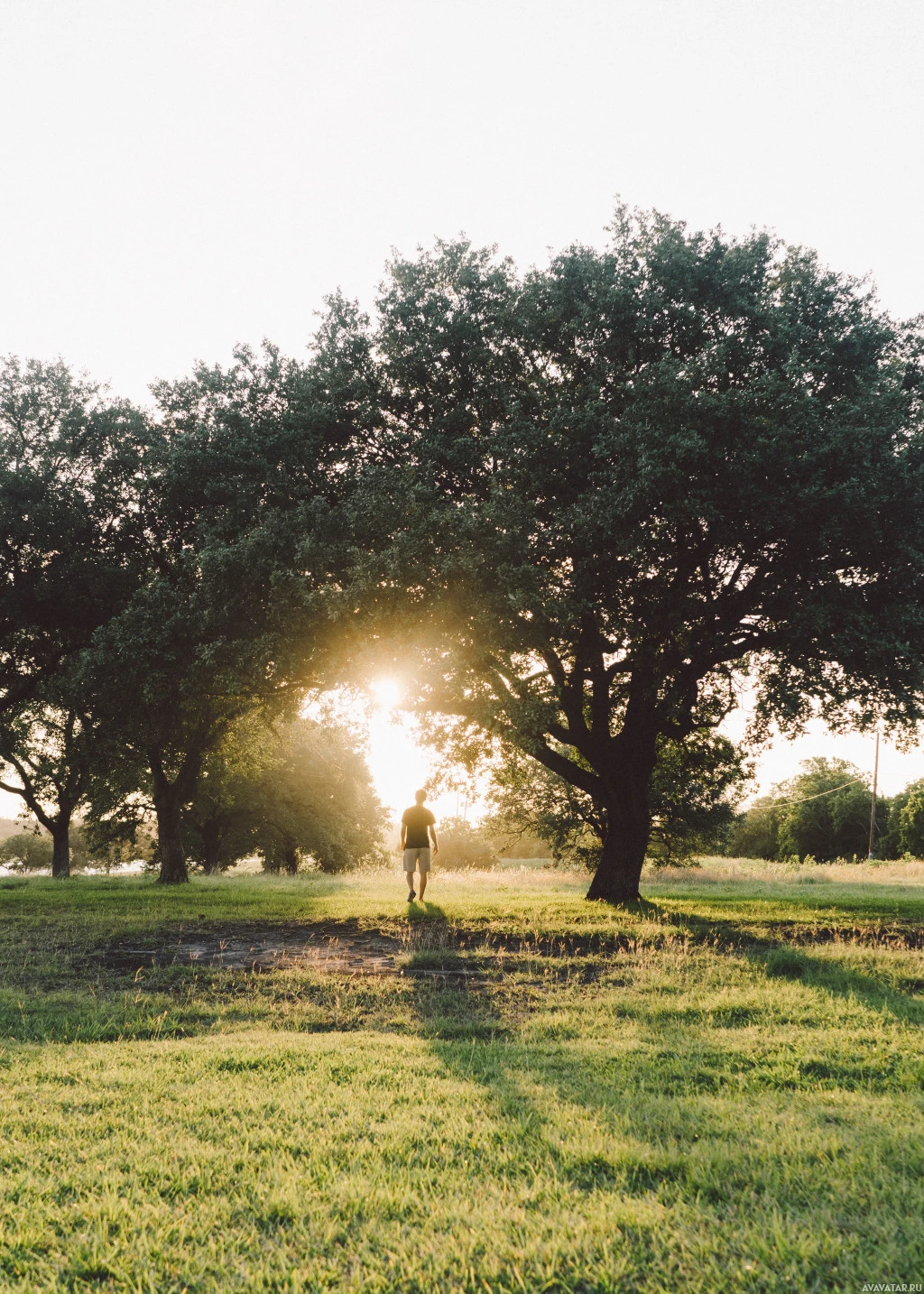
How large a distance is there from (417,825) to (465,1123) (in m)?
12.8

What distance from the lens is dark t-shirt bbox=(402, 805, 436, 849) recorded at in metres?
17.3

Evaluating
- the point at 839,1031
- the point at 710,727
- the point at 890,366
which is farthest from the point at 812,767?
the point at 839,1031

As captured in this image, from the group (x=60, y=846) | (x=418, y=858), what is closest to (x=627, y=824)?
(x=418, y=858)

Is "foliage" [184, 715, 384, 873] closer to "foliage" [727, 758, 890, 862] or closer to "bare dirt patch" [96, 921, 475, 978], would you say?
"bare dirt patch" [96, 921, 475, 978]

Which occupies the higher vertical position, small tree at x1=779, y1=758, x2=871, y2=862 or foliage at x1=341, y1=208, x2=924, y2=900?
foliage at x1=341, y1=208, x2=924, y2=900

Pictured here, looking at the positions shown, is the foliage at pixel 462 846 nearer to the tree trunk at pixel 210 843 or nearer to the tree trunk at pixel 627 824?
the tree trunk at pixel 210 843

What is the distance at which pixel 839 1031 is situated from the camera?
22.5 feet

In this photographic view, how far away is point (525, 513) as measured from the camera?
14562 millimetres

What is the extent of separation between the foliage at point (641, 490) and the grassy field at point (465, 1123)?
6.66 m

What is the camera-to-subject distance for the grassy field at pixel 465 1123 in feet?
10.5

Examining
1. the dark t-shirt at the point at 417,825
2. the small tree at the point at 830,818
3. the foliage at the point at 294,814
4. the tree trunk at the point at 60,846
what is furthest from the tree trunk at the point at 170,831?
the small tree at the point at 830,818

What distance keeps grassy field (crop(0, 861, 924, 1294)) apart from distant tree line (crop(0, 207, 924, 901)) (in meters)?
Answer: 6.63

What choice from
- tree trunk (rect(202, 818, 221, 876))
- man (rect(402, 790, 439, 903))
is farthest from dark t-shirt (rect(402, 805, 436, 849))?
tree trunk (rect(202, 818, 221, 876))

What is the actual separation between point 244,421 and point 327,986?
12485 mm
